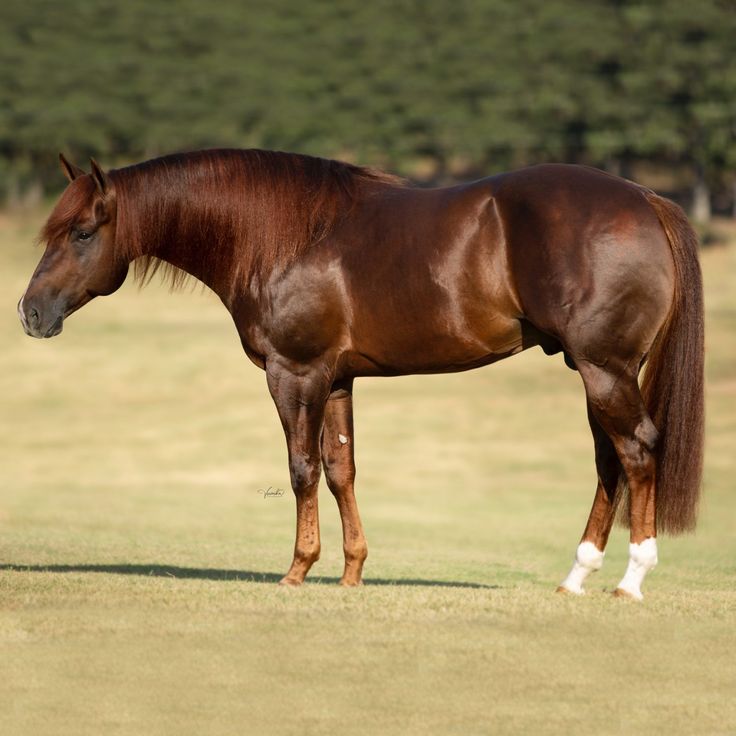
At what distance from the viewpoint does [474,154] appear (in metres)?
49.7

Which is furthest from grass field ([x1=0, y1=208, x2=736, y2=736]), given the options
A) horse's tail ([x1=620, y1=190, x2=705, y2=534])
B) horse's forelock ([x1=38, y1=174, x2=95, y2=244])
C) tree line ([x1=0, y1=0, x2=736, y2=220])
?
tree line ([x1=0, y1=0, x2=736, y2=220])

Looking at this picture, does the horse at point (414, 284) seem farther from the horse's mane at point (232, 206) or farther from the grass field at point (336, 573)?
the grass field at point (336, 573)

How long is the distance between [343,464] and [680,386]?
2.02 metres

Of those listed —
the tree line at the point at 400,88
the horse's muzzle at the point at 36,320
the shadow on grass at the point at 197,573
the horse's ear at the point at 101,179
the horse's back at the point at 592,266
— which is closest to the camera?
the horse's back at the point at 592,266

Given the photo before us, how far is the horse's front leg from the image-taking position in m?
7.55

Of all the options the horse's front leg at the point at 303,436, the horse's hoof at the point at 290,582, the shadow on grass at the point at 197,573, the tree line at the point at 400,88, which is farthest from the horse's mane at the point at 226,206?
the tree line at the point at 400,88

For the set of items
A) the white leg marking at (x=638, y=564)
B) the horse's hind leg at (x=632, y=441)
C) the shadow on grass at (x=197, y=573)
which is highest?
the horse's hind leg at (x=632, y=441)

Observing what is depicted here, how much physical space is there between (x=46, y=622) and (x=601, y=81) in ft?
156

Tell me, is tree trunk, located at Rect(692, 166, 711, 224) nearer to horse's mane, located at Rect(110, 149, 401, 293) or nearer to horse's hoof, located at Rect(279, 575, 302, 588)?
horse's mane, located at Rect(110, 149, 401, 293)

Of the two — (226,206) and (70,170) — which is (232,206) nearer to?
(226,206)

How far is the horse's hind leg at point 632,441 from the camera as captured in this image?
6.99m

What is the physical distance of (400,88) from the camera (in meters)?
52.2

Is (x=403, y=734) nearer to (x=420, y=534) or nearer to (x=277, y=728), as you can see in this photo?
(x=277, y=728)

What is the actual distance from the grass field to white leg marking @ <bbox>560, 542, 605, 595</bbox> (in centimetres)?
17
